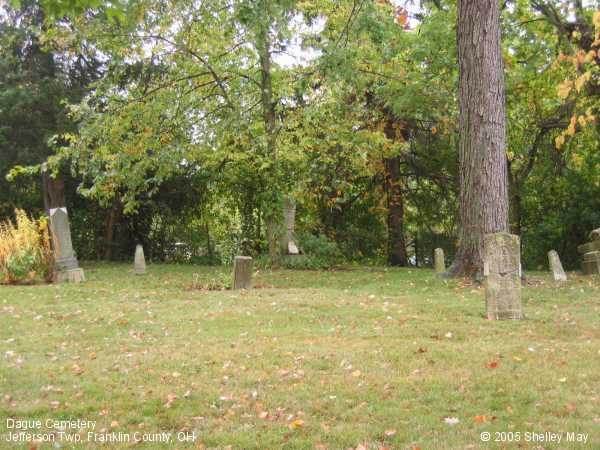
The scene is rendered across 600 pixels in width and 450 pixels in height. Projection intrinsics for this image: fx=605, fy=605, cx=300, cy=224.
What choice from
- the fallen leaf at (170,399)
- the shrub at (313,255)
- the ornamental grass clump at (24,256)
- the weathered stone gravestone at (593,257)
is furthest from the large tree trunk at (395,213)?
the fallen leaf at (170,399)

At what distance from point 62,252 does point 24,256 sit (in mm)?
882

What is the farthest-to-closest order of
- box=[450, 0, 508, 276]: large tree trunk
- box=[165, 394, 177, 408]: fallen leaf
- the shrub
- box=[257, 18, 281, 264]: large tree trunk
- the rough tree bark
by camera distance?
the rough tree bark, the shrub, box=[257, 18, 281, 264]: large tree trunk, box=[450, 0, 508, 276]: large tree trunk, box=[165, 394, 177, 408]: fallen leaf

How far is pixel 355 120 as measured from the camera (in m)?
18.2

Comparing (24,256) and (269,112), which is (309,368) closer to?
(24,256)

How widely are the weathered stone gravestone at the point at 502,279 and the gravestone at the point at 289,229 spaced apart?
10.2 meters

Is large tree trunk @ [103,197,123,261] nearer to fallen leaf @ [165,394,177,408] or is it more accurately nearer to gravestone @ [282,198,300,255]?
gravestone @ [282,198,300,255]

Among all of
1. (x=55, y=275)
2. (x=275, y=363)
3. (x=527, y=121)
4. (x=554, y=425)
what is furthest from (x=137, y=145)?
(x=527, y=121)

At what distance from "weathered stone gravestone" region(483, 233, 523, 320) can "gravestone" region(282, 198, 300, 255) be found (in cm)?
1018

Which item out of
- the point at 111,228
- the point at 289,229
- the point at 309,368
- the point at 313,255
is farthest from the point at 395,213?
the point at 309,368

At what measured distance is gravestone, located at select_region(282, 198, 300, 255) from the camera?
1848cm

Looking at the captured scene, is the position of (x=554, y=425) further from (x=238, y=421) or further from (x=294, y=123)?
(x=294, y=123)

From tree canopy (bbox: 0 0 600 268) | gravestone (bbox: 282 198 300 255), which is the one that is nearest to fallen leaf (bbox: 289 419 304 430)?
tree canopy (bbox: 0 0 600 268)

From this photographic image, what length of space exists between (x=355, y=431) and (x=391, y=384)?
119cm

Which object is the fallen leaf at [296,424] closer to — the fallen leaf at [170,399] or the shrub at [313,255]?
the fallen leaf at [170,399]
